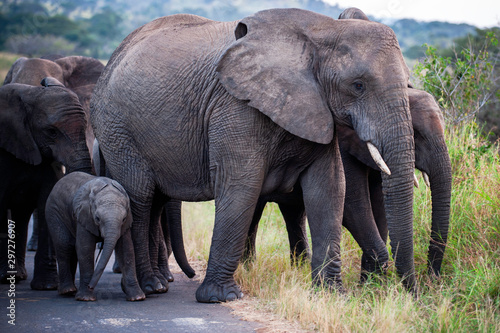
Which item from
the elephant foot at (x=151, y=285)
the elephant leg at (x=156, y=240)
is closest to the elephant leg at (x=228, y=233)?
the elephant foot at (x=151, y=285)

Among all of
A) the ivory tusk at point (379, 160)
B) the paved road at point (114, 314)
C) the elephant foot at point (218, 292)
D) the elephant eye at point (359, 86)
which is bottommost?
the paved road at point (114, 314)

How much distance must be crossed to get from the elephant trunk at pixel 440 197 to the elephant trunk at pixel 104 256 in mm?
2622

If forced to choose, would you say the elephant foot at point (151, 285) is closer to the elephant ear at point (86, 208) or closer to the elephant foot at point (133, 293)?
the elephant foot at point (133, 293)

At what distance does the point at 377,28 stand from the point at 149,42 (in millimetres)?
2215

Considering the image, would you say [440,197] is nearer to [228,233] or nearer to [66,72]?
[228,233]

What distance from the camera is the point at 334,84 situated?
5234 millimetres

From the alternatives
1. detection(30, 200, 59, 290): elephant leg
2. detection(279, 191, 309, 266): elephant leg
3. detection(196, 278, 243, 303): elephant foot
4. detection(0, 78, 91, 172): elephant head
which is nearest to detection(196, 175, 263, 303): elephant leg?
detection(196, 278, 243, 303): elephant foot

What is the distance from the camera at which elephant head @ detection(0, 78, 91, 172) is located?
6.34 m

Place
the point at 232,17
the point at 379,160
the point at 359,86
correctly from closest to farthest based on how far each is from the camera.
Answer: the point at 379,160
the point at 359,86
the point at 232,17

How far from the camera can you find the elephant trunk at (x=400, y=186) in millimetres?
4984

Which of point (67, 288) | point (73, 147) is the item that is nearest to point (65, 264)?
point (67, 288)

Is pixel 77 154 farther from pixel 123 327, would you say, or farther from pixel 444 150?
pixel 444 150

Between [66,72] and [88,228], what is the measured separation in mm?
3884

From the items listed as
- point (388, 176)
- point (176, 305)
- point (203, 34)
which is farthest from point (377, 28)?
point (176, 305)
